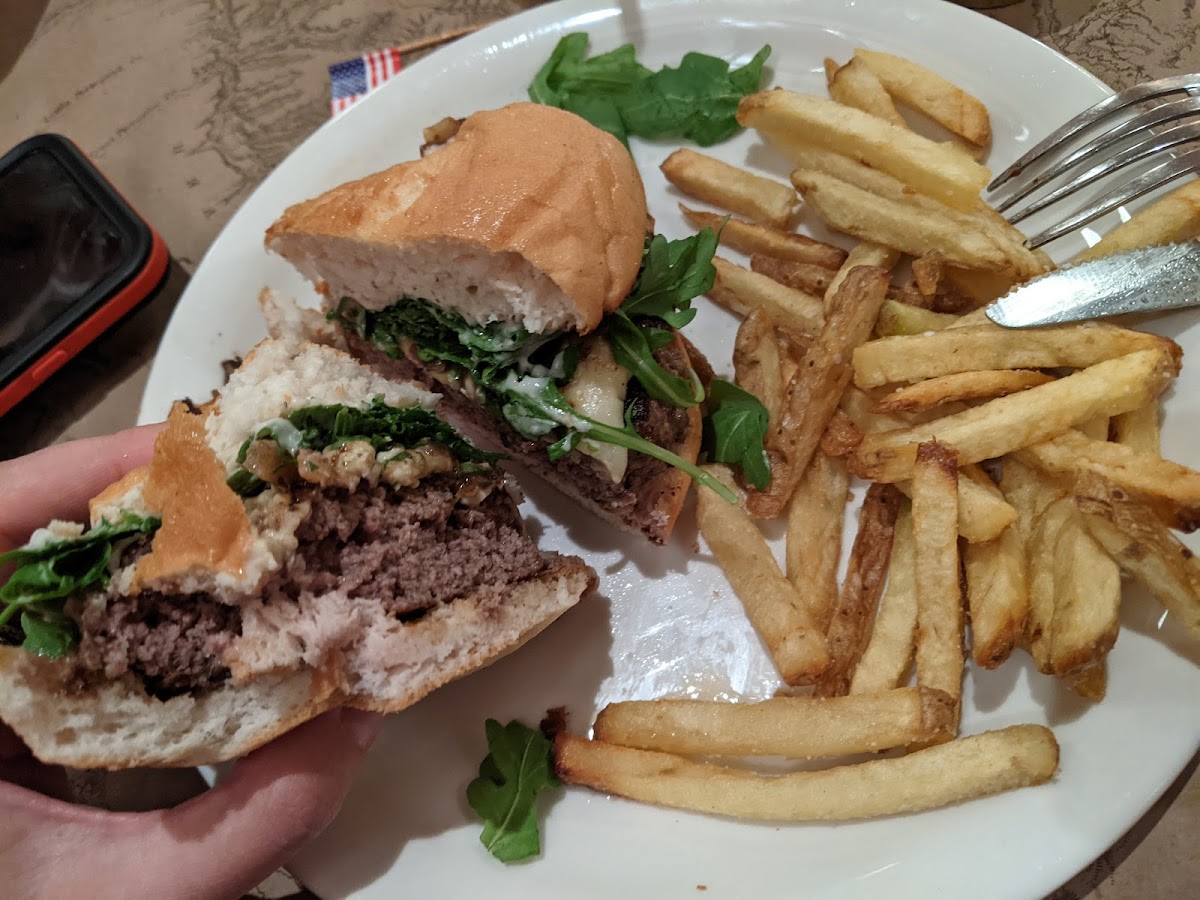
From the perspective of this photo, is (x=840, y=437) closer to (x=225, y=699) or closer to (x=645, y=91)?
(x=645, y=91)

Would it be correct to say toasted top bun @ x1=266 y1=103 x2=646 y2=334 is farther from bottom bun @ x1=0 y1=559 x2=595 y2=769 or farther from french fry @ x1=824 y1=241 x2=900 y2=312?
bottom bun @ x1=0 y1=559 x2=595 y2=769

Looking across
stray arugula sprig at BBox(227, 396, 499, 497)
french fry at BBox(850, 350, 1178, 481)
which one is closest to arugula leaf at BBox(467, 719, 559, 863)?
stray arugula sprig at BBox(227, 396, 499, 497)

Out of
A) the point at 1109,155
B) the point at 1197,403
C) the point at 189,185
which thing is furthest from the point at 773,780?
the point at 189,185

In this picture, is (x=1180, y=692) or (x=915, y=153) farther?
(x=915, y=153)

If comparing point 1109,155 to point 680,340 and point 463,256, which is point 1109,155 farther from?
point 463,256

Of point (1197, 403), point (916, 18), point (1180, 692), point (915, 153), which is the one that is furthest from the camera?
point (916, 18)

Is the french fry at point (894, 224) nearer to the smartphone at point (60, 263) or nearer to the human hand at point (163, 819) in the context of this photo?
the human hand at point (163, 819)
